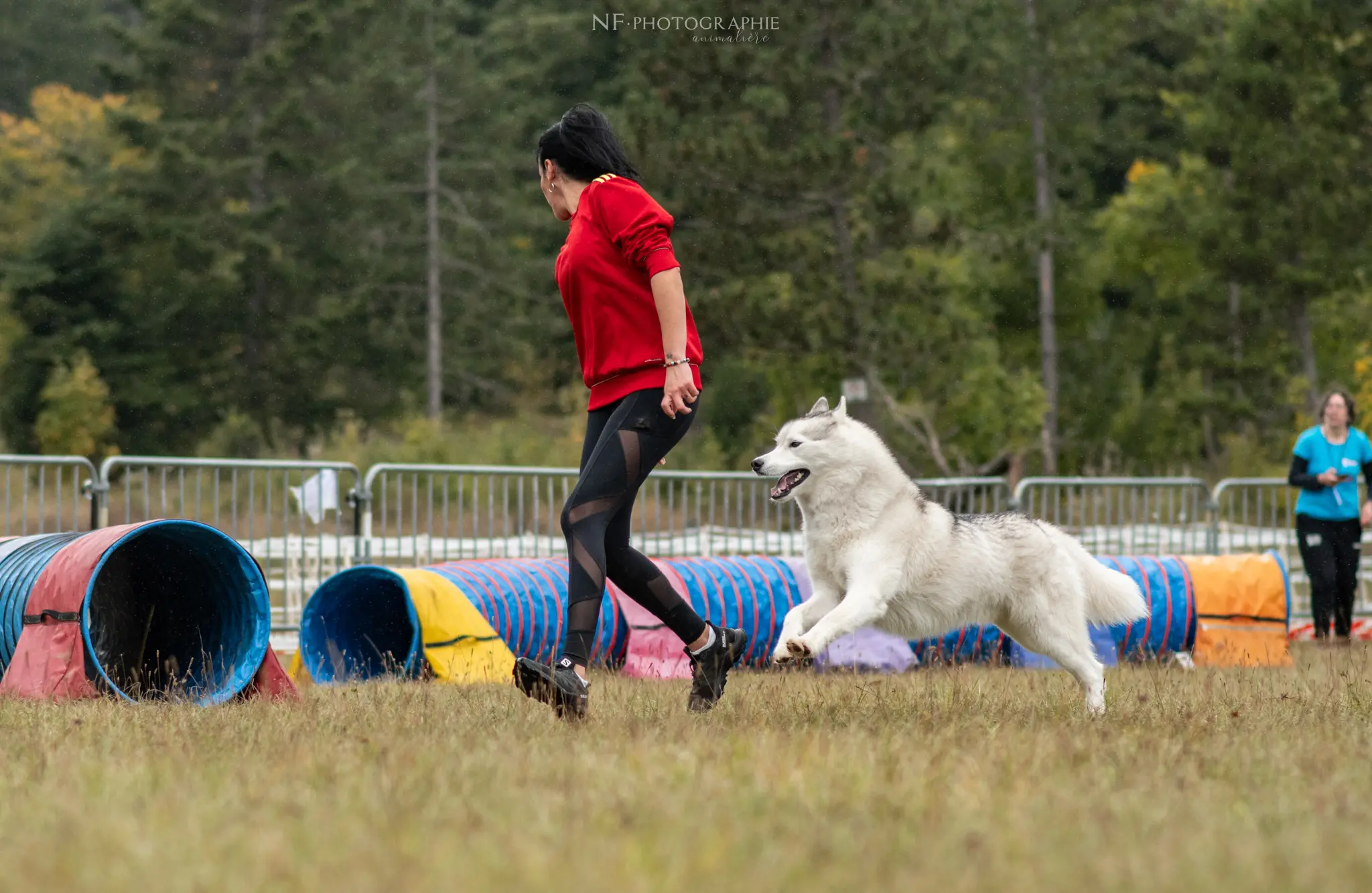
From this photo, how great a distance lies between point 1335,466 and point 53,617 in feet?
27.5

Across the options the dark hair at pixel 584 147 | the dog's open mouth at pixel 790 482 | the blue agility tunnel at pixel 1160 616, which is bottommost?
the blue agility tunnel at pixel 1160 616

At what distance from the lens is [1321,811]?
3.30 m

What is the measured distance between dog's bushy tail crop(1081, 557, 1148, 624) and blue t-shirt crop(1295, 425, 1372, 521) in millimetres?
4598

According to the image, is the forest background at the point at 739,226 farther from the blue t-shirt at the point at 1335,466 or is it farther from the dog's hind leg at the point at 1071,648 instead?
the dog's hind leg at the point at 1071,648

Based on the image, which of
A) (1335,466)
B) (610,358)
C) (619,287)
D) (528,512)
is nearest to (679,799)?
(610,358)

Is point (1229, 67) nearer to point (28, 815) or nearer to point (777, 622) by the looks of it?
point (777, 622)

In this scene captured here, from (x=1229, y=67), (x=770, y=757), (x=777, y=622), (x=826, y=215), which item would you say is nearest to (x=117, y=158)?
(x=826, y=215)

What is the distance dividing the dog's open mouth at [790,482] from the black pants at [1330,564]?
581 cm

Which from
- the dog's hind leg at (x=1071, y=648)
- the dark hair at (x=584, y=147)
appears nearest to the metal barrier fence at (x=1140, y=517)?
the dog's hind leg at (x=1071, y=648)

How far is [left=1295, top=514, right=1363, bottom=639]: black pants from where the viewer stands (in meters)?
10.6

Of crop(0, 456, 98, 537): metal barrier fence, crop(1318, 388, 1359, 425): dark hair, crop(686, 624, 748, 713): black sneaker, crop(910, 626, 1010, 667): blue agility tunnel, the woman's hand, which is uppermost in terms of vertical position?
crop(1318, 388, 1359, 425): dark hair

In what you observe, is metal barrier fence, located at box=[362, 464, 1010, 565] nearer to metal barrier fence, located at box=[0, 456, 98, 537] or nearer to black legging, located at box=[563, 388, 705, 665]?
metal barrier fence, located at box=[0, 456, 98, 537]

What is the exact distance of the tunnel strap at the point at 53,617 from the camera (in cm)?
603

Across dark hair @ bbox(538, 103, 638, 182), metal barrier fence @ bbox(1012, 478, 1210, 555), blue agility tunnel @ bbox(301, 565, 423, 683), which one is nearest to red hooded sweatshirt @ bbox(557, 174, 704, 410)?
dark hair @ bbox(538, 103, 638, 182)
